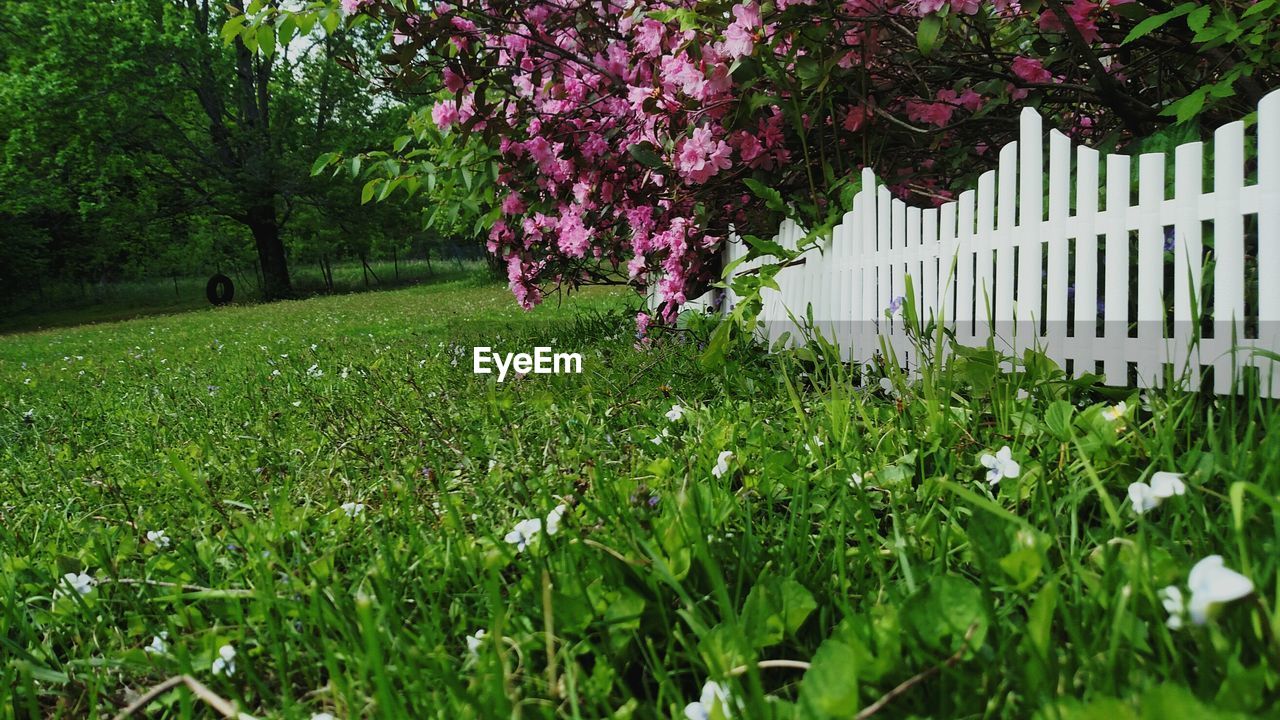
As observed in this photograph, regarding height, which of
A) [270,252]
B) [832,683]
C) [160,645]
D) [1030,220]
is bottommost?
[160,645]

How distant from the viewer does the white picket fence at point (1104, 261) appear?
1.77 meters

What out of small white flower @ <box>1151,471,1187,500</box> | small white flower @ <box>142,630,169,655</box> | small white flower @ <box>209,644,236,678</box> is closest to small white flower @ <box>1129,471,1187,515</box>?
small white flower @ <box>1151,471,1187,500</box>

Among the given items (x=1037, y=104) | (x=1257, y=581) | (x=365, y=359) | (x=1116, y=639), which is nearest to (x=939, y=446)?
(x=1257, y=581)

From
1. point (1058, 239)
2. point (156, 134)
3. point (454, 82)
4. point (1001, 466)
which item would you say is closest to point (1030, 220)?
point (1058, 239)

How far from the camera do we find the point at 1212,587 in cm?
61

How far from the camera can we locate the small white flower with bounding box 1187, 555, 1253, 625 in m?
0.58

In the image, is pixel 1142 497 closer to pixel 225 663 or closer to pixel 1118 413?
pixel 1118 413

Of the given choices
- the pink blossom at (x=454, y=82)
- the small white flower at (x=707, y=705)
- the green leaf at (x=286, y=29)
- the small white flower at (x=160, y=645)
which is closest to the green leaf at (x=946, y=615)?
the small white flower at (x=707, y=705)

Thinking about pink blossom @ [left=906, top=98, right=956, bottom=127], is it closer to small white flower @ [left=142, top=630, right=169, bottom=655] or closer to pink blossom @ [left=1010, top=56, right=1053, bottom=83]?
pink blossom @ [left=1010, top=56, right=1053, bottom=83]

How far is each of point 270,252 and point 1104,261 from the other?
90.7 feet

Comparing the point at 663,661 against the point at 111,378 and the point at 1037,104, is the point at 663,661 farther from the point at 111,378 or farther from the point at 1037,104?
the point at 111,378

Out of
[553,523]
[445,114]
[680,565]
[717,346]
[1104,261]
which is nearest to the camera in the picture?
[680,565]

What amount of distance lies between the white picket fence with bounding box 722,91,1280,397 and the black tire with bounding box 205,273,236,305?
88.0ft

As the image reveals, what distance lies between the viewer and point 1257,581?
2.71 ft
